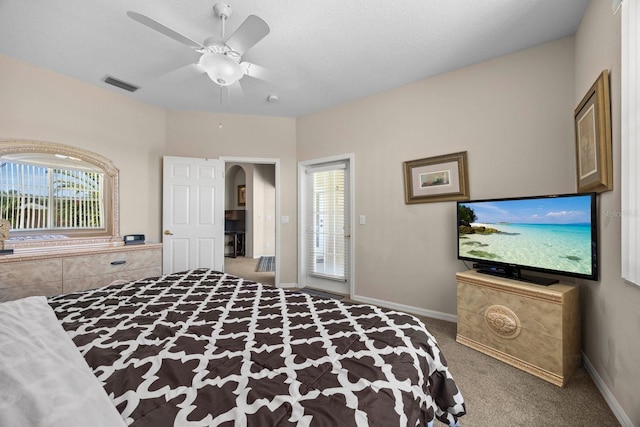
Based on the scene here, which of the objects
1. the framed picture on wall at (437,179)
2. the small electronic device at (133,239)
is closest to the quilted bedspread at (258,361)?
the small electronic device at (133,239)

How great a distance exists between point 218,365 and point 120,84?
3.53 m

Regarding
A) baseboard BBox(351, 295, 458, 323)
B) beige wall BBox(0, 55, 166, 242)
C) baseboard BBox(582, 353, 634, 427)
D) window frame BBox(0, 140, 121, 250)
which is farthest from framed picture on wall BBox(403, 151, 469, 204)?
window frame BBox(0, 140, 121, 250)

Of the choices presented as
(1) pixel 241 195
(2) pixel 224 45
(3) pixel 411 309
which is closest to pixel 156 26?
(2) pixel 224 45

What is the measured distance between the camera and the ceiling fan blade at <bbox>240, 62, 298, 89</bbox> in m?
2.31

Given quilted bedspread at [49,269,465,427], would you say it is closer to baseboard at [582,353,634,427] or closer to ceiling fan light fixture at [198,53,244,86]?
baseboard at [582,353,634,427]

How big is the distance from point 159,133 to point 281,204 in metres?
1.97

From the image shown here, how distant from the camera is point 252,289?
75.4 inches

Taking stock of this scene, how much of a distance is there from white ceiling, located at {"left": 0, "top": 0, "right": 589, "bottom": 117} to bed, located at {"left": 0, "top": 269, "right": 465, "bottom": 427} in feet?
6.81

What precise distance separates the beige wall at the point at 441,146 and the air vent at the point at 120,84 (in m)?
2.23

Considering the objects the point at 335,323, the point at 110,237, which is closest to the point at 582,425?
the point at 335,323

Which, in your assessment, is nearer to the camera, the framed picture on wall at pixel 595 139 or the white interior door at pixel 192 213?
the framed picture on wall at pixel 595 139

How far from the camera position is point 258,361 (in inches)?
40.6

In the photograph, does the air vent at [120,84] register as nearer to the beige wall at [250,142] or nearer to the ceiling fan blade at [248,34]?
the beige wall at [250,142]

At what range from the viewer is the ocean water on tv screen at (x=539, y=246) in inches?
73.5
